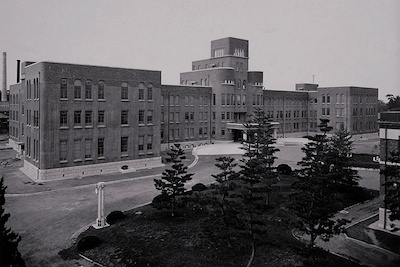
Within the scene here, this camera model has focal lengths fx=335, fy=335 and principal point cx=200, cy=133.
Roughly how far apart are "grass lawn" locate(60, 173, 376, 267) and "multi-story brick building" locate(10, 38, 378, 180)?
58.3 feet

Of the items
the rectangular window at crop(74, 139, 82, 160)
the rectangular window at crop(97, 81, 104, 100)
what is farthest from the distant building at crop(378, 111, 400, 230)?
the rectangular window at crop(74, 139, 82, 160)

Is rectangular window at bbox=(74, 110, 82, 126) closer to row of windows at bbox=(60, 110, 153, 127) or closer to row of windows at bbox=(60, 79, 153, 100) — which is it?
row of windows at bbox=(60, 110, 153, 127)

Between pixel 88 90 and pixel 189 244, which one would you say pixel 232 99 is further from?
pixel 189 244

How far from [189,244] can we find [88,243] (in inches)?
250

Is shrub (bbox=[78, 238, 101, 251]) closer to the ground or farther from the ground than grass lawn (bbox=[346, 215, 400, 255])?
closer to the ground

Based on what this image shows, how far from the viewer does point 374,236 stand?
22.2 m

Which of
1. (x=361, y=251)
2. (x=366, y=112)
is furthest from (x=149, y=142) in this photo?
(x=366, y=112)

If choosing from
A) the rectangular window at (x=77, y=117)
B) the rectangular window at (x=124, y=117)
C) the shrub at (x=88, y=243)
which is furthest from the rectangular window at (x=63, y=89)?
the shrub at (x=88, y=243)

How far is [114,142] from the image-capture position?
43750 millimetres

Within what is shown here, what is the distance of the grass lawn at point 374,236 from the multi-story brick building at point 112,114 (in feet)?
97.5

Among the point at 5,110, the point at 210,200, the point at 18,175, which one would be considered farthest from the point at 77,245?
the point at 5,110

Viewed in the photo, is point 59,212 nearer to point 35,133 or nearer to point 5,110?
point 35,133

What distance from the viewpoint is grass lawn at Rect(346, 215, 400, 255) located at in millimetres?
20616

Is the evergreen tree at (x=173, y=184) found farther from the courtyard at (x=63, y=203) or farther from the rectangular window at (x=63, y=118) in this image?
the rectangular window at (x=63, y=118)
